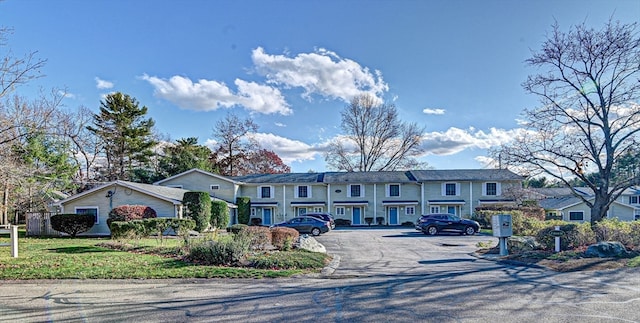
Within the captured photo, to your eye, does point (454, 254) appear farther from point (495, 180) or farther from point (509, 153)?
point (495, 180)

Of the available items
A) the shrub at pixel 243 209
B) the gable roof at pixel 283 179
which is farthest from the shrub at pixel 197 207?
the gable roof at pixel 283 179

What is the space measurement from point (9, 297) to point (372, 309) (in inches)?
273

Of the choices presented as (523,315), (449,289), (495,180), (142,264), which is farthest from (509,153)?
(495,180)

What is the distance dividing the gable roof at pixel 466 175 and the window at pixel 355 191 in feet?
18.2

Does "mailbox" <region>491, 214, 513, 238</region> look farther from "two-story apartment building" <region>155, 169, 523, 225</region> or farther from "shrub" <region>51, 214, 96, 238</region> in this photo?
"two-story apartment building" <region>155, 169, 523, 225</region>

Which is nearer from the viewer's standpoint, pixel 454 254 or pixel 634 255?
pixel 634 255

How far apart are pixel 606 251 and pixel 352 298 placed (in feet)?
30.7

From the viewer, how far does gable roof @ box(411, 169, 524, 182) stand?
3747 centimetres

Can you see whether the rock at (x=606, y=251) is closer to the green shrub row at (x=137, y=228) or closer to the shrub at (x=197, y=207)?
the green shrub row at (x=137, y=228)

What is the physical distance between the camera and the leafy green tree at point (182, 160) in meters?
45.0

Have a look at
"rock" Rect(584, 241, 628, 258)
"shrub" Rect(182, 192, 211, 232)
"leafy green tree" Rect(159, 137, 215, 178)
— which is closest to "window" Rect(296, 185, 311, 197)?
"leafy green tree" Rect(159, 137, 215, 178)

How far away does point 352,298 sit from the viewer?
742 centimetres

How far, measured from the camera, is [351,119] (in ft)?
166

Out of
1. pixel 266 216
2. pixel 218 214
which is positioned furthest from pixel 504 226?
pixel 266 216
